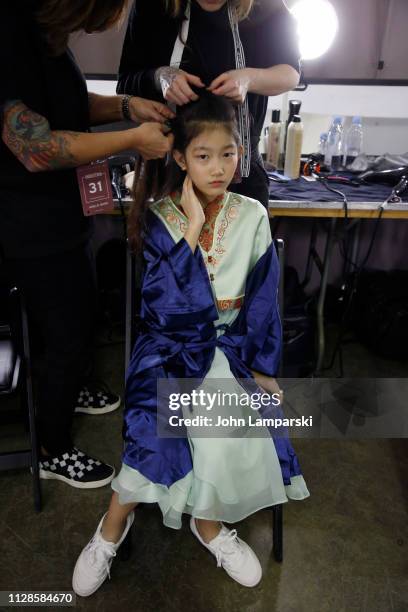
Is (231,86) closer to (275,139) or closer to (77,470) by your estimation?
(275,139)

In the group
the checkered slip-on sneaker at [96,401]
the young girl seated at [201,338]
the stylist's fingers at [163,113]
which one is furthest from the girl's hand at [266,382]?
the checkered slip-on sneaker at [96,401]

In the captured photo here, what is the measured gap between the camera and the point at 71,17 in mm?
974

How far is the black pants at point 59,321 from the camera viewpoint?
1.20m

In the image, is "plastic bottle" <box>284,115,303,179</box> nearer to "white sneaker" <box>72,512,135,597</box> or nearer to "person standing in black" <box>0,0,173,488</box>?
"person standing in black" <box>0,0,173,488</box>

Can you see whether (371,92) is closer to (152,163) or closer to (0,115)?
(152,163)

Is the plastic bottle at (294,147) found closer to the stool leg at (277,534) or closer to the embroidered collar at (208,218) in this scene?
the embroidered collar at (208,218)

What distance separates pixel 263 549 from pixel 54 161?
114cm

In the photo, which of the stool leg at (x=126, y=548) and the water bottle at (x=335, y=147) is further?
the water bottle at (x=335, y=147)

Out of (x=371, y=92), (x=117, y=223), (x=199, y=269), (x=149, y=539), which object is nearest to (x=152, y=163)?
(x=199, y=269)

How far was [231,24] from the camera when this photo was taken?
3.91 feet

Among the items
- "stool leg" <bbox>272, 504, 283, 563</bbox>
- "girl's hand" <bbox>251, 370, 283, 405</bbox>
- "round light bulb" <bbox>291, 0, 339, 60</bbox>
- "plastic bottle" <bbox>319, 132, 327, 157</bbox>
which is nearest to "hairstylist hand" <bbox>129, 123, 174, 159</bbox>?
"girl's hand" <bbox>251, 370, 283, 405</bbox>

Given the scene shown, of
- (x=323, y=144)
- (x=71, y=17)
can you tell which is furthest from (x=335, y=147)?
(x=71, y=17)

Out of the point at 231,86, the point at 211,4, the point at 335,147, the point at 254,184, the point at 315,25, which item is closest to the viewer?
the point at 231,86

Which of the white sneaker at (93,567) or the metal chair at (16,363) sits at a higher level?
the metal chair at (16,363)
